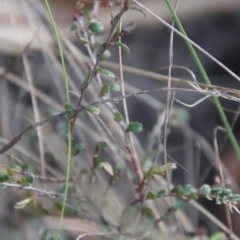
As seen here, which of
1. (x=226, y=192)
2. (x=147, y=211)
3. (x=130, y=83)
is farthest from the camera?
(x=130, y=83)

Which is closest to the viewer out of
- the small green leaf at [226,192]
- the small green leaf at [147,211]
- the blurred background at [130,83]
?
the small green leaf at [226,192]

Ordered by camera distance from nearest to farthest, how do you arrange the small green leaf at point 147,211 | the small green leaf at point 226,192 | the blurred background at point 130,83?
the small green leaf at point 226,192 < the small green leaf at point 147,211 < the blurred background at point 130,83

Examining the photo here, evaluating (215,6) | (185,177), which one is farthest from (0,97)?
(215,6)

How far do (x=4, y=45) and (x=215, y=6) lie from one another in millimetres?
641

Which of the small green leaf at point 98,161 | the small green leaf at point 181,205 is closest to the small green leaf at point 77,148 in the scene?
the small green leaf at point 98,161

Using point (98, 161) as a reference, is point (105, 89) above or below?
above

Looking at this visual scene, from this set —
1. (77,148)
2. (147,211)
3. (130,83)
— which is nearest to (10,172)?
(77,148)

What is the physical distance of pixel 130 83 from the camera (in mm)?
1310

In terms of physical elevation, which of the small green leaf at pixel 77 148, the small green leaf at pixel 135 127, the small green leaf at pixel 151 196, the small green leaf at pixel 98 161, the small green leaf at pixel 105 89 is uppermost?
the small green leaf at pixel 105 89

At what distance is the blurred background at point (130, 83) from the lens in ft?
2.94

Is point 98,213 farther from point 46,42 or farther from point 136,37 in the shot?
point 136,37

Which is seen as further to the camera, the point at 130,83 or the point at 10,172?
the point at 130,83

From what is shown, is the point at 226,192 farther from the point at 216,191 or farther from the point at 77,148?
the point at 77,148

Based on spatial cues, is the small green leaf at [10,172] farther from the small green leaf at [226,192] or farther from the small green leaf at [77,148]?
the small green leaf at [226,192]
